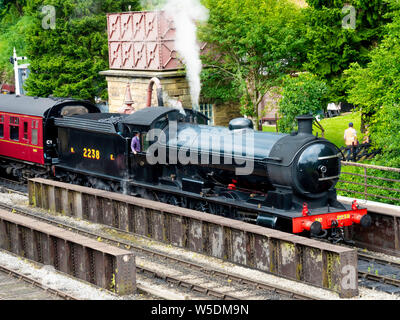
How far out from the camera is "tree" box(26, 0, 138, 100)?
36.3m

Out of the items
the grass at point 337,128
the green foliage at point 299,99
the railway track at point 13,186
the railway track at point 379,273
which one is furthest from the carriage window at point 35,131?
the railway track at point 379,273

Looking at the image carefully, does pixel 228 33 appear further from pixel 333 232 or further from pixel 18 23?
pixel 18 23

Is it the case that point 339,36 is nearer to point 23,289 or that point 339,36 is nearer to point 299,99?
point 299,99

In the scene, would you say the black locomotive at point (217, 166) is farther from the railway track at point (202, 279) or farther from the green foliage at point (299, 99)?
the green foliage at point (299, 99)

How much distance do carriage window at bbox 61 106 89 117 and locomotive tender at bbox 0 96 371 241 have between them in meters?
0.04

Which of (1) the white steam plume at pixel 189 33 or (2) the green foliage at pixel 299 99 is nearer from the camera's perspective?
(2) the green foliage at pixel 299 99

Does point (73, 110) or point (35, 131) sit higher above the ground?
point (73, 110)

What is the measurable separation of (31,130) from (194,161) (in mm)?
8904

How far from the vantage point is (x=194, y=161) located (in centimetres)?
1791

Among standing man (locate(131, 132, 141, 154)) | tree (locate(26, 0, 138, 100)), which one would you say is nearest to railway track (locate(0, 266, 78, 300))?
standing man (locate(131, 132, 141, 154))

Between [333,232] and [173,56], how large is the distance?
1541 cm

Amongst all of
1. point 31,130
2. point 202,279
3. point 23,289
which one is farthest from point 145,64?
point 23,289

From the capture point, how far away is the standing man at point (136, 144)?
19.7 metres

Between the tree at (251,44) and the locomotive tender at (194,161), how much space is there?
5913mm
